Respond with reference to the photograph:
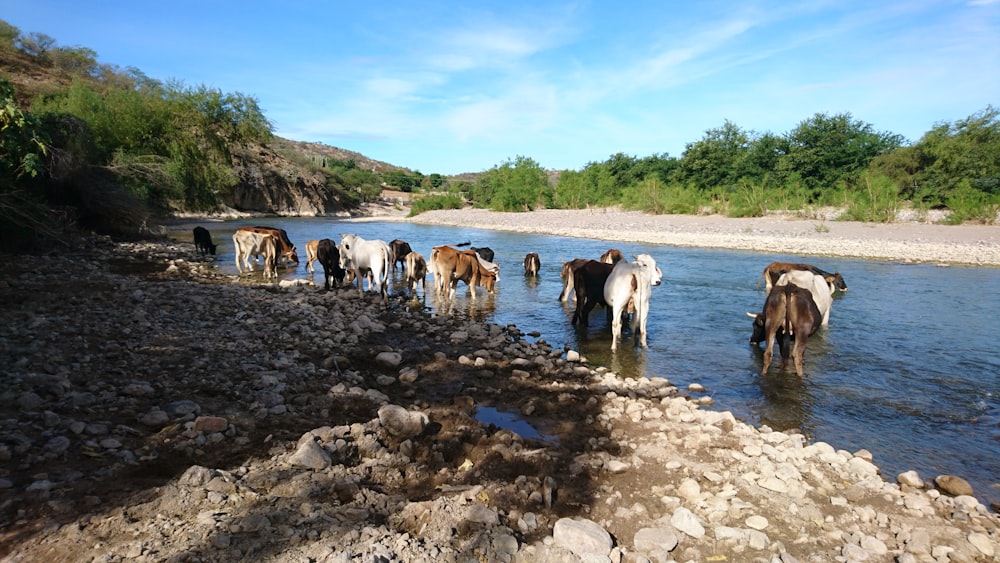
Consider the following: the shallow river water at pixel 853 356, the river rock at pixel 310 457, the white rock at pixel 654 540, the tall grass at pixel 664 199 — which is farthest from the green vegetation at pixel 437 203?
the white rock at pixel 654 540

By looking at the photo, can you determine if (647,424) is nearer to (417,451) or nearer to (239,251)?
(417,451)

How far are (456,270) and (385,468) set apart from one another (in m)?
9.22

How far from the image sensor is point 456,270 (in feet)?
43.2

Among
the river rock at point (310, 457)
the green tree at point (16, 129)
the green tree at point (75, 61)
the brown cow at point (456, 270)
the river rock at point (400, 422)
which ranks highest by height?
the green tree at point (75, 61)

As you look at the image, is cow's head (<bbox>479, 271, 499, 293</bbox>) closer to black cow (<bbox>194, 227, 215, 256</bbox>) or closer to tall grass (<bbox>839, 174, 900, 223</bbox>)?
black cow (<bbox>194, 227, 215, 256</bbox>)

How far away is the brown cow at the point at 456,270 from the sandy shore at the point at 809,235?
1713 cm

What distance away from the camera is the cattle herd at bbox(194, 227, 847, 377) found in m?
7.83

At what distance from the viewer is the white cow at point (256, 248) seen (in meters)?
15.6

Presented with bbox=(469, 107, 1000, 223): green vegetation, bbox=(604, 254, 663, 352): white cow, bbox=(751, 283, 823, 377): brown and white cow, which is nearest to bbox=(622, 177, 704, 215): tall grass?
bbox=(469, 107, 1000, 223): green vegetation

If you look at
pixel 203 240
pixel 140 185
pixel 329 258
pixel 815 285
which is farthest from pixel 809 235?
pixel 140 185

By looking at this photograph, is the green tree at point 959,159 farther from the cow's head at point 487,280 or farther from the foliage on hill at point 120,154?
the foliage on hill at point 120,154

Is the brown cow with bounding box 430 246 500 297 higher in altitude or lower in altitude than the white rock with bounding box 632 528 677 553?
higher

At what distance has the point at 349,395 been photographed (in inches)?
219

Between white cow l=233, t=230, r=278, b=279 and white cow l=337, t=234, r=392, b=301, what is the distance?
12.0 feet
